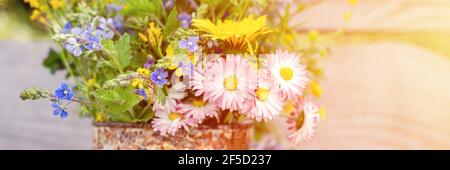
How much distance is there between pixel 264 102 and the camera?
76cm

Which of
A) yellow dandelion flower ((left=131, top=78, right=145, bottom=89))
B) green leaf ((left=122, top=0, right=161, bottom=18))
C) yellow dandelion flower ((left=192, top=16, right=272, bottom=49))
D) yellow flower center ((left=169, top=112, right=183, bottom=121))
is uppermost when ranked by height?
green leaf ((left=122, top=0, right=161, bottom=18))

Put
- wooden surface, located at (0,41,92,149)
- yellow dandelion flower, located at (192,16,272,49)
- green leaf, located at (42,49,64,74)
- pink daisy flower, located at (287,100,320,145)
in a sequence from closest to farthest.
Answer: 1. yellow dandelion flower, located at (192,16,272,49)
2. pink daisy flower, located at (287,100,320,145)
3. green leaf, located at (42,49,64,74)
4. wooden surface, located at (0,41,92,149)

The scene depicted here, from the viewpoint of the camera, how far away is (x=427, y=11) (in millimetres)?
1150

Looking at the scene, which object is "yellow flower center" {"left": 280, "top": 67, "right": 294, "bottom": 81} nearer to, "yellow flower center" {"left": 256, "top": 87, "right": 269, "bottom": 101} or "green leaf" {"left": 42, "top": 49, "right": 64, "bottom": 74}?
"yellow flower center" {"left": 256, "top": 87, "right": 269, "bottom": 101}

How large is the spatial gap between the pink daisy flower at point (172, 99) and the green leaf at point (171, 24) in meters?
0.07

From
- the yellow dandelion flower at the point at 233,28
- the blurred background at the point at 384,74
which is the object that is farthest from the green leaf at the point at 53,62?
the yellow dandelion flower at the point at 233,28

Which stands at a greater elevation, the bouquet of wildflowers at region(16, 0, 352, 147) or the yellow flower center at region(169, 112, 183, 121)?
the bouquet of wildflowers at region(16, 0, 352, 147)

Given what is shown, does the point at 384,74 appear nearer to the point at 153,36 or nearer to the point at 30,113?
the point at 153,36

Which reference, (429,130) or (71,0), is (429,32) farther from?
(71,0)

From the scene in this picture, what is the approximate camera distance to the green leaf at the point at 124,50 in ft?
2.51

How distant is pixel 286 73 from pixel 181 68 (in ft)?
0.42

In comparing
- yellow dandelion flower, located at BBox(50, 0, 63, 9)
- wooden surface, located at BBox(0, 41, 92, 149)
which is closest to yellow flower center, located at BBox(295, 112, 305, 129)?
yellow dandelion flower, located at BBox(50, 0, 63, 9)

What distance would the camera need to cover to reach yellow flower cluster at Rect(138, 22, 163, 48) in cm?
78
